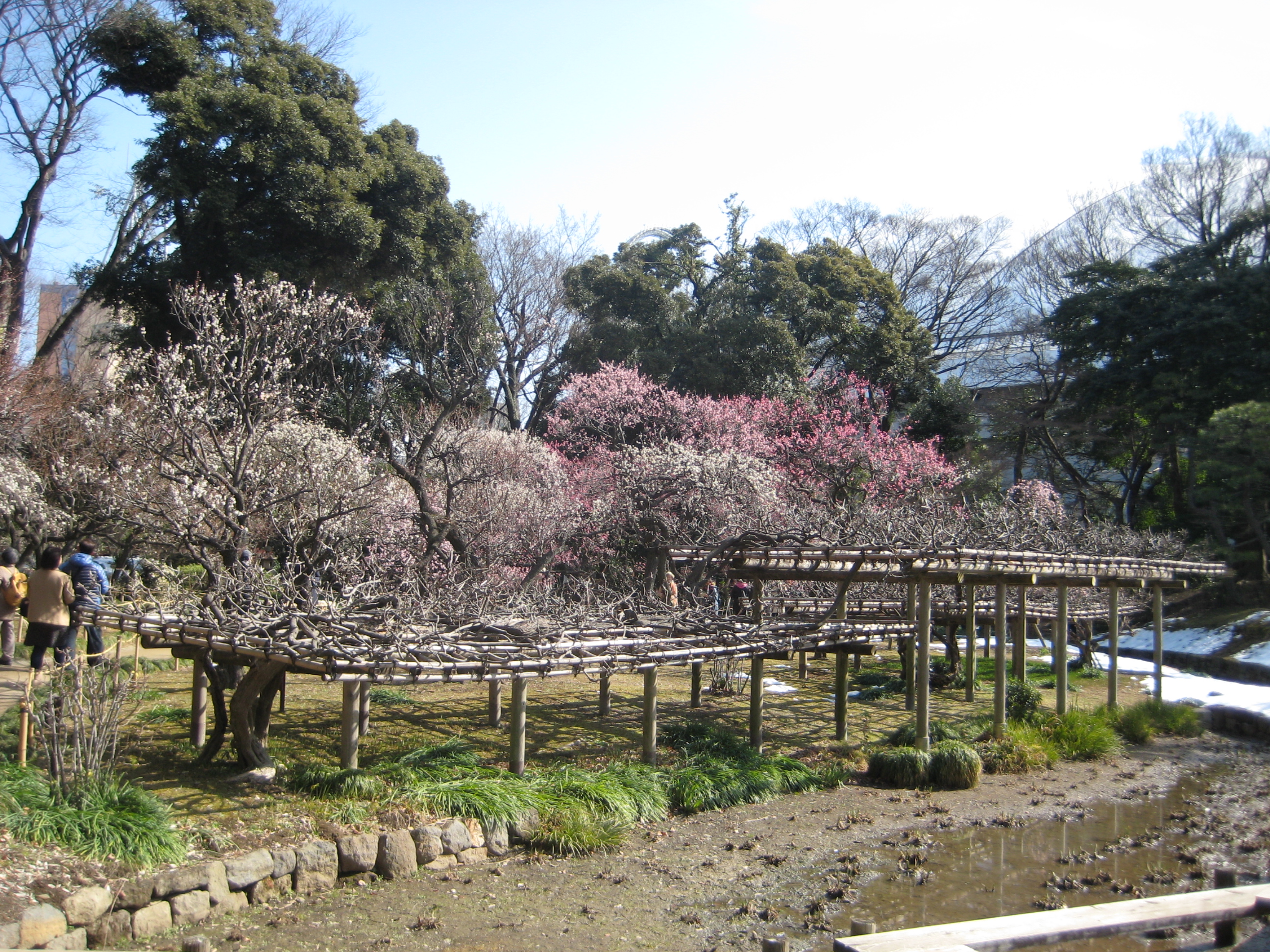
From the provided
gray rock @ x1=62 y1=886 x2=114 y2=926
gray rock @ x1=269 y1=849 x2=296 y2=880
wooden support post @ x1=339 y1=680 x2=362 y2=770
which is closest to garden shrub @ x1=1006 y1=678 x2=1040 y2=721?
wooden support post @ x1=339 y1=680 x2=362 y2=770

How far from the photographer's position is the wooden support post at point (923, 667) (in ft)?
31.0

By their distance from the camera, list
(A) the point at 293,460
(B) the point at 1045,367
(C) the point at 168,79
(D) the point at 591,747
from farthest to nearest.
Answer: (B) the point at 1045,367 < (C) the point at 168,79 < (A) the point at 293,460 < (D) the point at 591,747

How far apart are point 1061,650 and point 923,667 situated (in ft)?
11.5

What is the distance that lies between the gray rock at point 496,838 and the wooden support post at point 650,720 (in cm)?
211

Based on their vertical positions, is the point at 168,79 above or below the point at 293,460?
above

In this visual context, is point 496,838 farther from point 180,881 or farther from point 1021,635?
point 1021,635

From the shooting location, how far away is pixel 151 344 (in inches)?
658

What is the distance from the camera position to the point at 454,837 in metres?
6.38

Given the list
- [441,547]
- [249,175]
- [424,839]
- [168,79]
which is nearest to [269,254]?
[249,175]

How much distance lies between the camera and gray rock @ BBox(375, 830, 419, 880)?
19.7 ft

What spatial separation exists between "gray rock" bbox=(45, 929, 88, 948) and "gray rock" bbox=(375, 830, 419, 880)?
1773mm

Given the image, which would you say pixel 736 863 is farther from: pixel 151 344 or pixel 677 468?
pixel 151 344

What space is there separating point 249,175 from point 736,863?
50.1 ft

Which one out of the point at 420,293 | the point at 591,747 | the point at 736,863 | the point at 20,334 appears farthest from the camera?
the point at 420,293
